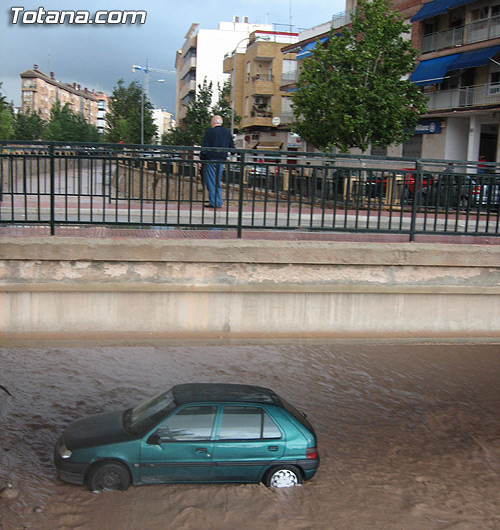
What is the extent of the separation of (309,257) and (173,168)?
2.17m

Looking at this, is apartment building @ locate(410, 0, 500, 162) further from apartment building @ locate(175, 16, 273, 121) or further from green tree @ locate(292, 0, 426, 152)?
apartment building @ locate(175, 16, 273, 121)

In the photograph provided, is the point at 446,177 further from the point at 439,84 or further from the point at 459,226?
the point at 439,84

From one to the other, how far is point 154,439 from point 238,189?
11.3ft

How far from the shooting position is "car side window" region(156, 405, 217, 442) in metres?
8.06

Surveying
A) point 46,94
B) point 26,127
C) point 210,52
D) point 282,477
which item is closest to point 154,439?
point 282,477

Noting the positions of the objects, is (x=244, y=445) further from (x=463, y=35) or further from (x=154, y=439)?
(x=463, y=35)

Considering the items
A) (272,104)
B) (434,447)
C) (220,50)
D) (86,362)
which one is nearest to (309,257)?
(434,447)

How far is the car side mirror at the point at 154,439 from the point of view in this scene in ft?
26.3

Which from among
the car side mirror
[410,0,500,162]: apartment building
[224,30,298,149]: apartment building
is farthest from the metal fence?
[224,30,298,149]: apartment building

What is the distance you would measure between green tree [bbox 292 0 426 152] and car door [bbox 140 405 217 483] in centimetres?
1955

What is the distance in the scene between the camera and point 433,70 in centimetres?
2942

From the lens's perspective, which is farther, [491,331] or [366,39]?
[366,39]

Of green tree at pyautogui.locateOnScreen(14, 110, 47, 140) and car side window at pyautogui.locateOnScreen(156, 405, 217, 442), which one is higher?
green tree at pyautogui.locateOnScreen(14, 110, 47, 140)

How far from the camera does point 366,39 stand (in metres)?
26.0
